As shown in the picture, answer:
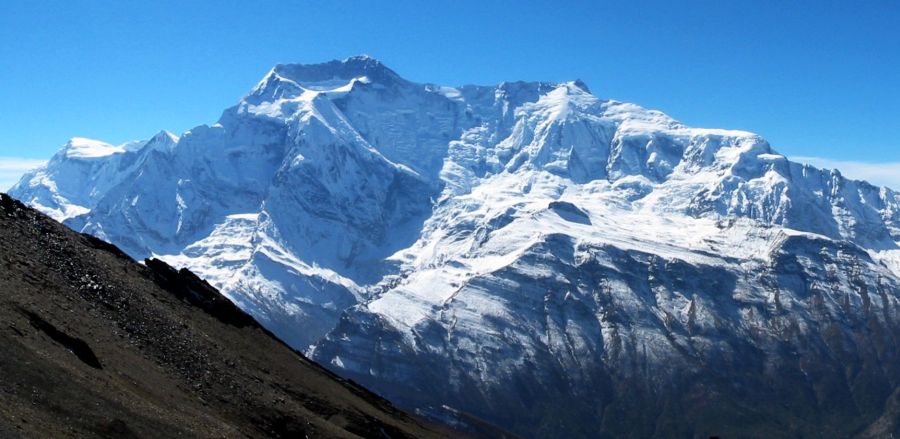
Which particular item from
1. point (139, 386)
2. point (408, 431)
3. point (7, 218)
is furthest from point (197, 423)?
point (408, 431)

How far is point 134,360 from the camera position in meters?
112

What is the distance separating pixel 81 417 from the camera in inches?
3376

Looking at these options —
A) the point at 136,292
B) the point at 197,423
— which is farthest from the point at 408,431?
the point at 197,423

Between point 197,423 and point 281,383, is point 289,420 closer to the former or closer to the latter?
point 281,383

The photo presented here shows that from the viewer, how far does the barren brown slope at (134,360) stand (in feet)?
289

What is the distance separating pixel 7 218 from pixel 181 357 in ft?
89.5

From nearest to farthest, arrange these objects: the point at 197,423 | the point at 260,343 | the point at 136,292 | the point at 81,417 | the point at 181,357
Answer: the point at 81,417 → the point at 197,423 → the point at 181,357 → the point at 136,292 → the point at 260,343

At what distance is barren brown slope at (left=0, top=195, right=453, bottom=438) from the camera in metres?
87.9

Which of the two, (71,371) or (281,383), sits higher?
(281,383)

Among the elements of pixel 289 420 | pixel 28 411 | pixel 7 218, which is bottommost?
pixel 28 411

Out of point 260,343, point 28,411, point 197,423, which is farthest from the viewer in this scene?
point 260,343

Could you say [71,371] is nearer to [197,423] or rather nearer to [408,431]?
[197,423]

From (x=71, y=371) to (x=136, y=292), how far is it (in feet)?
127

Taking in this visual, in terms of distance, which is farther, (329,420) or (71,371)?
(329,420)
